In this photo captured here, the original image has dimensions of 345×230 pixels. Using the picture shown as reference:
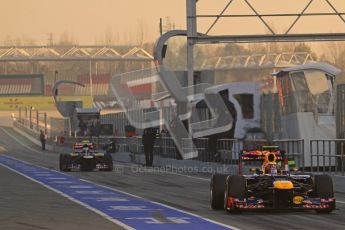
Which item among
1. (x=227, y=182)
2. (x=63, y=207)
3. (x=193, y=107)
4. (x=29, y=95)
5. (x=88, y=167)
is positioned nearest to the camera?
(x=227, y=182)

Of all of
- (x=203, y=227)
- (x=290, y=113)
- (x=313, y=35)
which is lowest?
(x=203, y=227)

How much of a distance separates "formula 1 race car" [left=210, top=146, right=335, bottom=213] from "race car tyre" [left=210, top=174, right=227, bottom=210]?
0.03m

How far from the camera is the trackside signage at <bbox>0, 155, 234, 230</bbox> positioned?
15.3m

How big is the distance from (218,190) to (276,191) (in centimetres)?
137

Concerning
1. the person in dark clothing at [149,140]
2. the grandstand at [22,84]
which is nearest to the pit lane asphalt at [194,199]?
the person in dark clothing at [149,140]

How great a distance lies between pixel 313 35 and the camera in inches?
1526

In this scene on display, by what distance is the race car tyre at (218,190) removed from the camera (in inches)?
695

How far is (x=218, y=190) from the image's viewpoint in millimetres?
17766

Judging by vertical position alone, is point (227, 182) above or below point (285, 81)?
below

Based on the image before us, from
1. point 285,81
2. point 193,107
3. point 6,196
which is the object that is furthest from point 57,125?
point 6,196

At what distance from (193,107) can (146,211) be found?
73.5 ft

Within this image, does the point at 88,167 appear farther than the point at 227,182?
Yes

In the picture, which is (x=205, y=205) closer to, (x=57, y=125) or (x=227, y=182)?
(x=227, y=182)

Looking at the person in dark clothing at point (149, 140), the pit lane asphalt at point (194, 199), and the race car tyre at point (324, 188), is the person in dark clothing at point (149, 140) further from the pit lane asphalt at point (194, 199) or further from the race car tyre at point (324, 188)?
the race car tyre at point (324, 188)
